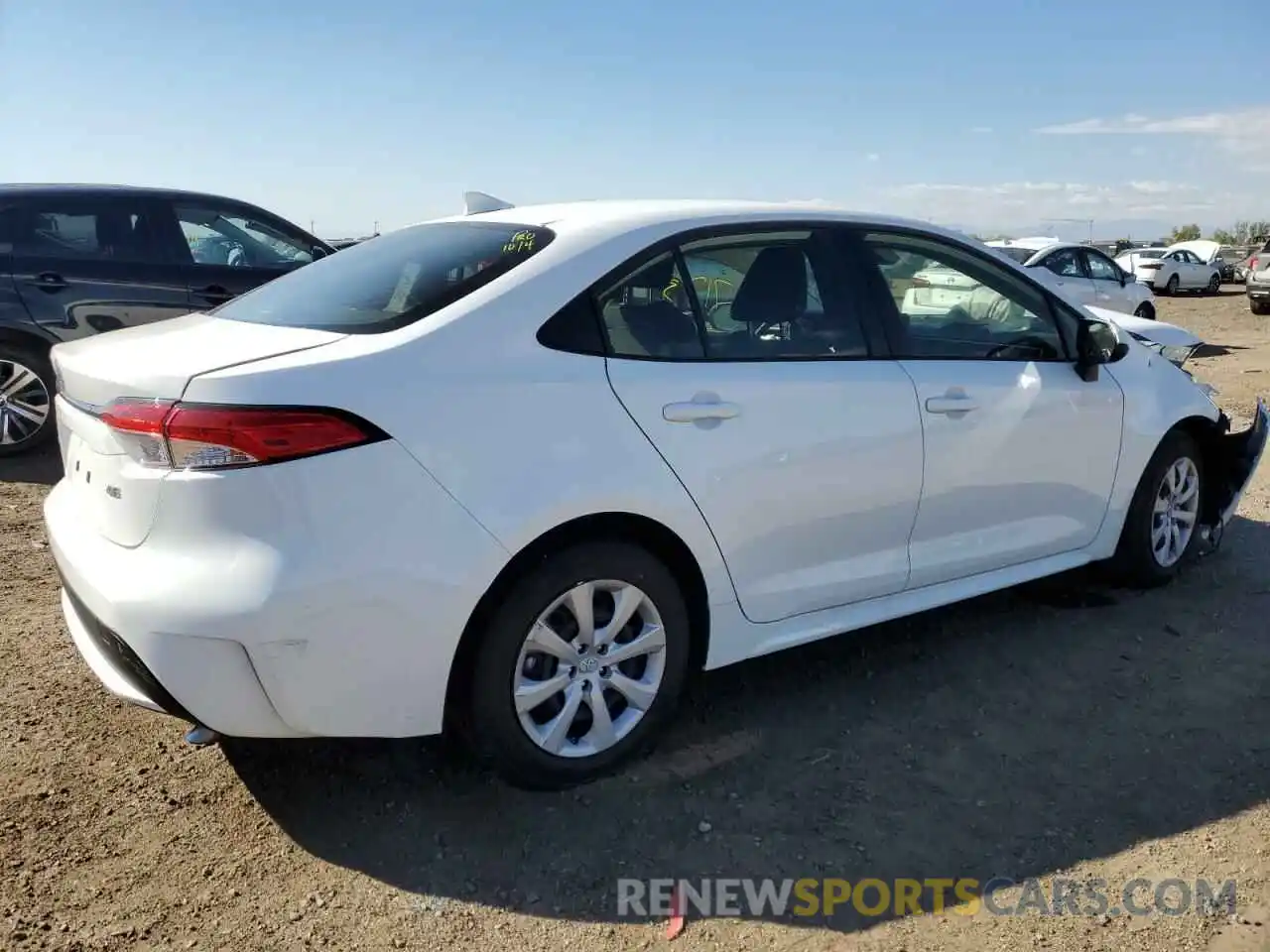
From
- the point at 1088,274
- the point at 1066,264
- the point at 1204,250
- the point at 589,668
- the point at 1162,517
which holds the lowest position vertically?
the point at 589,668

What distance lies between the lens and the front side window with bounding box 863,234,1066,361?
3.77 metres

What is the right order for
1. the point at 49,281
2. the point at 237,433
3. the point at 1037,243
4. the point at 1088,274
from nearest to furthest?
the point at 237,433 → the point at 49,281 → the point at 1088,274 → the point at 1037,243

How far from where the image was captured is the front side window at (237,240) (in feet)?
24.1

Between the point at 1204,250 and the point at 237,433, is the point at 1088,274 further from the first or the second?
the point at 1204,250

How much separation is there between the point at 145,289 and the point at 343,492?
5.39 meters

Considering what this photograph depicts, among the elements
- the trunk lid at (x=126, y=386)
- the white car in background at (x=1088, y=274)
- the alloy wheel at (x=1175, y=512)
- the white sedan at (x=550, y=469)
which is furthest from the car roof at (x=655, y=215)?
the white car in background at (x=1088, y=274)

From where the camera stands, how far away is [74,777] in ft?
10.3

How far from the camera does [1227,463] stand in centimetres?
499

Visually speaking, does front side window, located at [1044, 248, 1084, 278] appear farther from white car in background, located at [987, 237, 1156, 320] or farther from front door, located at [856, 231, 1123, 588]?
front door, located at [856, 231, 1123, 588]

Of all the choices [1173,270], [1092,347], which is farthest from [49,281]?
[1173,270]

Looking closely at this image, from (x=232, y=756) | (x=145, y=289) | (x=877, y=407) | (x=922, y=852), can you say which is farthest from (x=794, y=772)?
(x=145, y=289)

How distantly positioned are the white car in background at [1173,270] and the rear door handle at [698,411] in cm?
2793

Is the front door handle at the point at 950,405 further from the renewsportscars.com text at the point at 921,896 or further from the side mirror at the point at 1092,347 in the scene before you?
the renewsportscars.com text at the point at 921,896

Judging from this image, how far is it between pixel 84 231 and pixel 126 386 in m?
5.15
